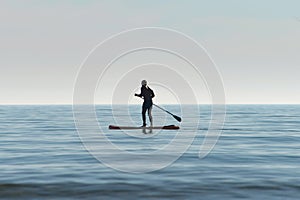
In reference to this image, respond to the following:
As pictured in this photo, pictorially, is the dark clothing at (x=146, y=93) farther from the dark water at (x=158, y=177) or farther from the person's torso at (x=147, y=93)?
the dark water at (x=158, y=177)

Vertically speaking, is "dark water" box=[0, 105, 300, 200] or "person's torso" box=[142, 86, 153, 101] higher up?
"person's torso" box=[142, 86, 153, 101]

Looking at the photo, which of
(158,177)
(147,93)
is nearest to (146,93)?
(147,93)

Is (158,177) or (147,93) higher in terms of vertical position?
(147,93)

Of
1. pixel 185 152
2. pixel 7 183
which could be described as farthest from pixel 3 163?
pixel 185 152

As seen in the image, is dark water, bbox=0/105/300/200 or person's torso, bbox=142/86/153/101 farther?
person's torso, bbox=142/86/153/101

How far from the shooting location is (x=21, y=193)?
13672 millimetres

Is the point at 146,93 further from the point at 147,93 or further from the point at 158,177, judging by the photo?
the point at 158,177

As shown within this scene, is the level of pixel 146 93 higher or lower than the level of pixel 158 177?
higher

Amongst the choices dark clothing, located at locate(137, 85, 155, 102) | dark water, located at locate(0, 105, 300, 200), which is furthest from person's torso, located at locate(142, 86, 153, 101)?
dark water, located at locate(0, 105, 300, 200)

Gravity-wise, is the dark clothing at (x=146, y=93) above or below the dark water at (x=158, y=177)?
above

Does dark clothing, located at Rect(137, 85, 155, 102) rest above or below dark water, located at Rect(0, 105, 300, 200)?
above

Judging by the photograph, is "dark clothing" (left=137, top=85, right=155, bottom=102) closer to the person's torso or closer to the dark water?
the person's torso

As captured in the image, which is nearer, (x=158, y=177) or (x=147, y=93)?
(x=158, y=177)

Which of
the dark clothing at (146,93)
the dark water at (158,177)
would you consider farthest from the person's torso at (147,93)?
the dark water at (158,177)
